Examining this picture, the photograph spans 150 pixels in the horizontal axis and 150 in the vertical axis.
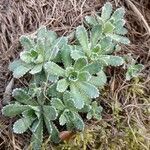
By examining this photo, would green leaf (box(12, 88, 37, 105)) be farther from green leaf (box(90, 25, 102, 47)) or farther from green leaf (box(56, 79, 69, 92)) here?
green leaf (box(90, 25, 102, 47))

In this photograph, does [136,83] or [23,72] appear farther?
[136,83]

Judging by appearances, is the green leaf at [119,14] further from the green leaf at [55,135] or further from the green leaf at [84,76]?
the green leaf at [55,135]

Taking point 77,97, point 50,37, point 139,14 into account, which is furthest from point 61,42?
point 139,14

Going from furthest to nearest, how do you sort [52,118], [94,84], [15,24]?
[15,24] → [94,84] → [52,118]

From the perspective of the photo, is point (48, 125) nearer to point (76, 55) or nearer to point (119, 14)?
point (76, 55)

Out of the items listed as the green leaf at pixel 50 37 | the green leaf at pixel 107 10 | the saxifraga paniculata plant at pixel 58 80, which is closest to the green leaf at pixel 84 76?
the saxifraga paniculata plant at pixel 58 80

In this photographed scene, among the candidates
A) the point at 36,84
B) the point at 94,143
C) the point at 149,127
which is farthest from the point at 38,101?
the point at 149,127

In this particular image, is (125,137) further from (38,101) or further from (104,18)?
(104,18)
